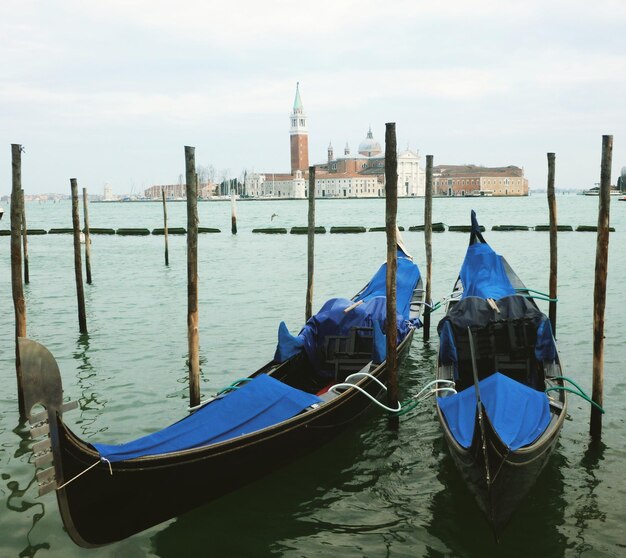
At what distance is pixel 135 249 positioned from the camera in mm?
23672

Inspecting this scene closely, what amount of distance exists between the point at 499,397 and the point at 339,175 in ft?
366

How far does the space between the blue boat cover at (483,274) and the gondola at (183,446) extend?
5.54ft

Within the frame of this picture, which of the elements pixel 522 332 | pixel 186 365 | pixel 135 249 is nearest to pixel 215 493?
pixel 522 332

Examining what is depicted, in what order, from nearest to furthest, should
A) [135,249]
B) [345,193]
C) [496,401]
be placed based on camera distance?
[496,401]
[135,249]
[345,193]

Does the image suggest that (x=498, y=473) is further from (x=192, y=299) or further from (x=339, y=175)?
(x=339, y=175)

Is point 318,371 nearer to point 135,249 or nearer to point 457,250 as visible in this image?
point 457,250

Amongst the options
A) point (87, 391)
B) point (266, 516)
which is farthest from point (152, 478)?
point (87, 391)

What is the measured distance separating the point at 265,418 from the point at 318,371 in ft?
6.42

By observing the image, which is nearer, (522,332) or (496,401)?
(496,401)

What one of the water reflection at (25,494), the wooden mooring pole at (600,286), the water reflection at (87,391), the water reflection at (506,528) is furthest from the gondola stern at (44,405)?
the wooden mooring pole at (600,286)

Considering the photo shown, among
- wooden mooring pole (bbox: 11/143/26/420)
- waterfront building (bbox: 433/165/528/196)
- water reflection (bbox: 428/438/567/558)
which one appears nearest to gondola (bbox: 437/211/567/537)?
water reflection (bbox: 428/438/567/558)

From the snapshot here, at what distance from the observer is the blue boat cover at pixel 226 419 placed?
365 cm

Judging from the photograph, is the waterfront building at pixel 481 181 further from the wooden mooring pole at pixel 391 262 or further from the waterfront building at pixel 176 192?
the wooden mooring pole at pixel 391 262

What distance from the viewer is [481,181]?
115250 millimetres
